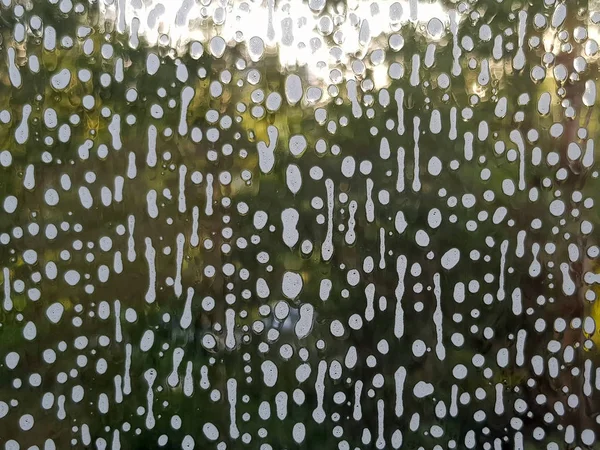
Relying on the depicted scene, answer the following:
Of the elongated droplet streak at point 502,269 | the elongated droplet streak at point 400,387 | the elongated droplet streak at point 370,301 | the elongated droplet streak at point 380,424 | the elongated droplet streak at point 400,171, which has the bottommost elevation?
the elongated droplet streak at point 380,424

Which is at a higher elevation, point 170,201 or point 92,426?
point 170,201

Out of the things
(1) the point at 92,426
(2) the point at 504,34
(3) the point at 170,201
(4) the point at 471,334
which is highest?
(2) the point at 504,34

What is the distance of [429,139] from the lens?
1.96ft

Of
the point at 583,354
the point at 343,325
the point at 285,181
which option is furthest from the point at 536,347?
the point at 285,181

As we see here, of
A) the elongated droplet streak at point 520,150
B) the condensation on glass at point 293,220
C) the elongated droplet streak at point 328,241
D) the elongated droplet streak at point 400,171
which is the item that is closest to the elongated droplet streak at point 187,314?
the condensation on glass at point 293,220

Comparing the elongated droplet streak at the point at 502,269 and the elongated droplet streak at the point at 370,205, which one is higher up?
the elongated droplet streak at the point at 370,205

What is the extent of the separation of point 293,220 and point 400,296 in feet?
0.46

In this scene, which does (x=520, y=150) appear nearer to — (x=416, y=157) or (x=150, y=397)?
(x=416, y=157)

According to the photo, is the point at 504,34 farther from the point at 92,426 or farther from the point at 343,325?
the point at 92,426

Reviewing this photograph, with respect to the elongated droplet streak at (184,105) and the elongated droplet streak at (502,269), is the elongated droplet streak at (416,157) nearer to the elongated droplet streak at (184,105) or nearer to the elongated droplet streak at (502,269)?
the elongated droplet streak at (502,269)

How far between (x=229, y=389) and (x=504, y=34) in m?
0.48

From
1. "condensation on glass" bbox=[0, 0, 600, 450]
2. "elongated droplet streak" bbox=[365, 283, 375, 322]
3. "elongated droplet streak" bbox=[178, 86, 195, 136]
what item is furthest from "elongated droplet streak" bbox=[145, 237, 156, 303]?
"elongated droplet streak" bbox=[365, 283, 375, 322]

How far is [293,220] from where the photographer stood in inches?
23.5

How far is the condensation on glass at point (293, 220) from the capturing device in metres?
0.59
